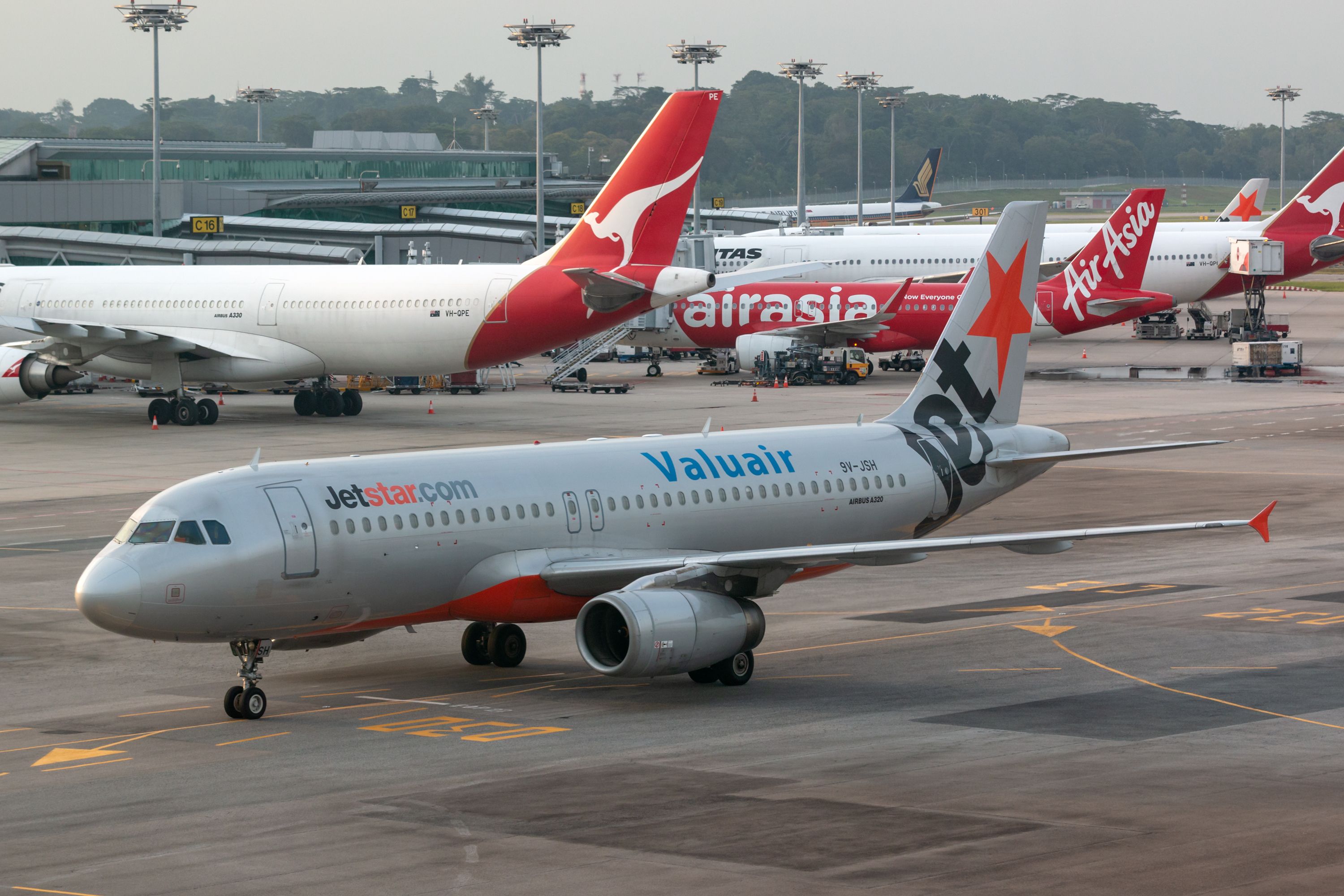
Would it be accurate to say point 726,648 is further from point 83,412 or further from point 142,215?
point 142,215

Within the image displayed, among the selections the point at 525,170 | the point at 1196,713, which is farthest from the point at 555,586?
the point at 525,170

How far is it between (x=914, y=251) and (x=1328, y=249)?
25095mm

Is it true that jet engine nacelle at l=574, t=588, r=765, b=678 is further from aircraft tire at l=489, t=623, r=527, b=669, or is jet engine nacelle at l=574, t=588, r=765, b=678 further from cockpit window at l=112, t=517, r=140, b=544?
cockpit window at l=112, t=517, r=140, b=544

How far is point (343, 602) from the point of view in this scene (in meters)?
24.3

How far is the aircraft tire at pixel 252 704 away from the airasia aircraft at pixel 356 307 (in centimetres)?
3763

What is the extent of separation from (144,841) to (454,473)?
907 centimetres

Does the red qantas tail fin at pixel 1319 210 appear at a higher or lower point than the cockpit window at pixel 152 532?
higher

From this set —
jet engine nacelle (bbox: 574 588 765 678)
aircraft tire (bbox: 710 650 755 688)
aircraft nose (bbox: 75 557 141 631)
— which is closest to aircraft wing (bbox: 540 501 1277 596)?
jet engine nacelle (bbox: 574 588 765 678)

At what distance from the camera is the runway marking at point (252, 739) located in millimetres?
22469

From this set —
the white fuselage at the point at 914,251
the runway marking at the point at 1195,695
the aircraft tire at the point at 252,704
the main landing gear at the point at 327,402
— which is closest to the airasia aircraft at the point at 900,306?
the white fuselage at the point at 914,251

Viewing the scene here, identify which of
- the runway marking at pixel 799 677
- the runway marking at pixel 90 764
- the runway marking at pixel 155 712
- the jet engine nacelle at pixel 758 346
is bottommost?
the runway marking at pixel 155 712

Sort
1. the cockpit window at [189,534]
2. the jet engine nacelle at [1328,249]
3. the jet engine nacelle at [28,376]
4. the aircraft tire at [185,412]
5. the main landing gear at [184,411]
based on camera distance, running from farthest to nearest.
Answer: the jet engine nacelle at [1328,249] → the jet engine nacelle at [28,376] → the main landing gear at [184,411] → the aircraft tire at [185,412] → the cockpit window at [189,534]

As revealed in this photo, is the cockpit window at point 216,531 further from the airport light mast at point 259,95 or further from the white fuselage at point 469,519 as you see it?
the airport light mast at point 259,95

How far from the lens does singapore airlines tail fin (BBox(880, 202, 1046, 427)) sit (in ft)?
106
